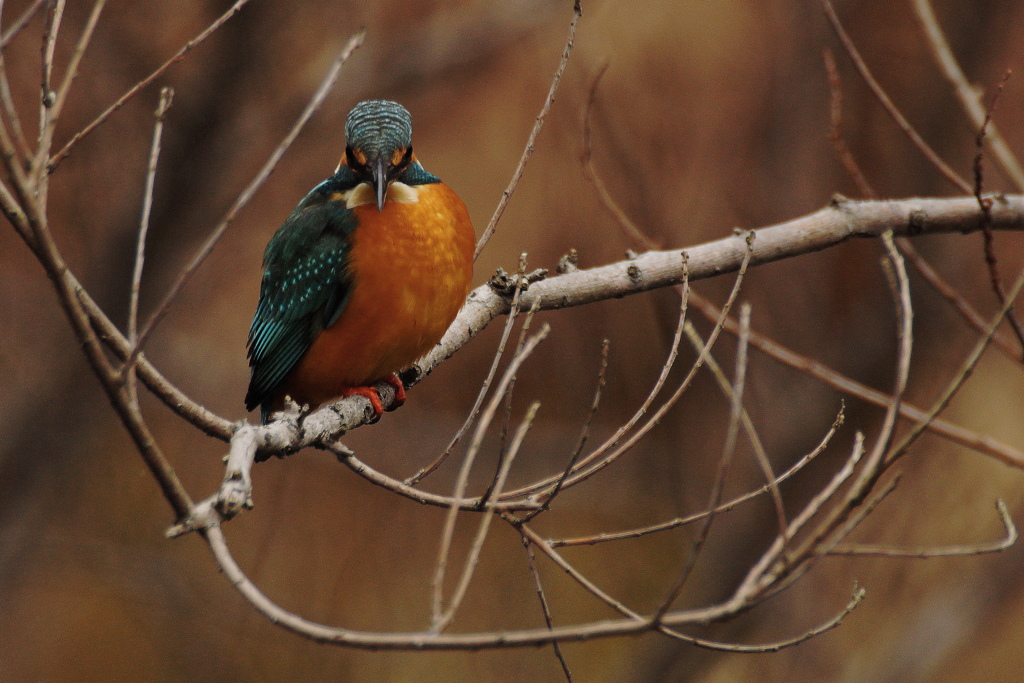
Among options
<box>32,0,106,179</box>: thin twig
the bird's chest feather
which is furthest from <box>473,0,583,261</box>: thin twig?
<box>32,0,106,179</box>: thin twig

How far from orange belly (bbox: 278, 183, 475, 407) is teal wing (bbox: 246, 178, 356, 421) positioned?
2.2 inches

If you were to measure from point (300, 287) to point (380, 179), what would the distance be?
1.90ft

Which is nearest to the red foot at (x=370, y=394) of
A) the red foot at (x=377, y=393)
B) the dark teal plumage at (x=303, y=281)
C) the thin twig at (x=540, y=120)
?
the red foot at (x=377, y=393)

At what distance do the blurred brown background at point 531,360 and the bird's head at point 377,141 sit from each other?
7.82 feet

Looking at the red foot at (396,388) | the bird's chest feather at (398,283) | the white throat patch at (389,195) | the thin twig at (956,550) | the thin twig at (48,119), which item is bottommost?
the thin twig at (956,550)

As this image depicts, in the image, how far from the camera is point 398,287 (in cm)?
278

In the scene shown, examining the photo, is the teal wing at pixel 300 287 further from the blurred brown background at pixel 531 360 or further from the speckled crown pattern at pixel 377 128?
the blurred brown background at pixel 531 360

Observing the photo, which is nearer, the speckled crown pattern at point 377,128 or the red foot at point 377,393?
the speckled crown pattern at point 377,128

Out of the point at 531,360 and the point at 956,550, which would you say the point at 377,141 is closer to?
the point at 956,550

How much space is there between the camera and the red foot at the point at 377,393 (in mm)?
2869

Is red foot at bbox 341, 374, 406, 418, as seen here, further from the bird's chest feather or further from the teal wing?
the teal wing

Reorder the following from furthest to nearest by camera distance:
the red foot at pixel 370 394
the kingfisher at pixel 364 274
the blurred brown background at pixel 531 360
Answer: the blurred brown background at pixel 531 360
the red foot at pixel 370 394
the kingfisher at pixel 364 274

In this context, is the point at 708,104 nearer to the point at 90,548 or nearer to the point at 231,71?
the point at 231,71

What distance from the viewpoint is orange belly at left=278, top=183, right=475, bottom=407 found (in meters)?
2.77
